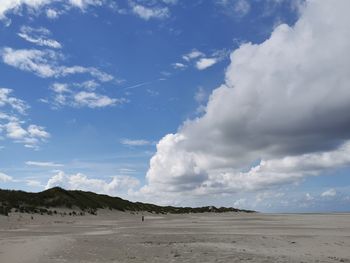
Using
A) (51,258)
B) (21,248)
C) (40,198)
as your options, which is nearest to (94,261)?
(51,258)

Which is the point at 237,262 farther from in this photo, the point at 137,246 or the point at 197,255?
the point at 137,246

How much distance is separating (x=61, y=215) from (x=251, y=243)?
35028 millimetres

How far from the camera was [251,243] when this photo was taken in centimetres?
2305

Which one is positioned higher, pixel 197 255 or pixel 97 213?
pixel 97 213

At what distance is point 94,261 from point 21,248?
16.4 ft

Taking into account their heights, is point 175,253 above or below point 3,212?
below

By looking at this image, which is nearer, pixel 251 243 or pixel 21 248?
pixel 21 248

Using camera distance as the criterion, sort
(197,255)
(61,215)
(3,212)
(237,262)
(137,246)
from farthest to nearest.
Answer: (61,215)
(3,212)
(137,246)
(197,255)
(237,262)

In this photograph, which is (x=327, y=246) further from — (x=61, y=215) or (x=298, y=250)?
(x=61, y=215)

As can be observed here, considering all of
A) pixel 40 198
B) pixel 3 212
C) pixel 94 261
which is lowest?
pixel 94 261

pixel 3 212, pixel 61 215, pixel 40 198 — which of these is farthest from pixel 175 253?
pixel 40 198

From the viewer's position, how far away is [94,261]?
1605cm

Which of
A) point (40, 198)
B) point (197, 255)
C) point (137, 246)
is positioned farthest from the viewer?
point (40, 198)

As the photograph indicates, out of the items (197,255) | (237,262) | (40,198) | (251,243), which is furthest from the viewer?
(40,198)
